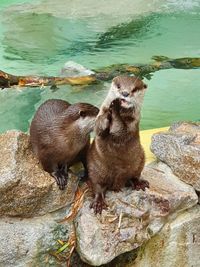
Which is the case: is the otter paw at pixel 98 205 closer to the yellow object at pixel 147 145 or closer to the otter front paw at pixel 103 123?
the otter front paw at pixel 103 123

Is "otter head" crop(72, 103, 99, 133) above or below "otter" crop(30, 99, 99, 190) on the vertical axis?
above

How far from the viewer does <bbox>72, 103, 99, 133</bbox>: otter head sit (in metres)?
3.24

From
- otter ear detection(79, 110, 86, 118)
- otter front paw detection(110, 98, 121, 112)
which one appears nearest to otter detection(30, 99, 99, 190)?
otter ear detection(79, 110, 86, 118)

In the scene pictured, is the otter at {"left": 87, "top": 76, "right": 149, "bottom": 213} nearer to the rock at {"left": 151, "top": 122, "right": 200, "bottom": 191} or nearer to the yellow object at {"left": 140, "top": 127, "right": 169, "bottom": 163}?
the rock at {"left": 151, "top": 122, "right": 200, "bottom": 191}

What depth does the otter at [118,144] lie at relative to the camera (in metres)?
2.91

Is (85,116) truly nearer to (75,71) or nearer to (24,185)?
(24,185)

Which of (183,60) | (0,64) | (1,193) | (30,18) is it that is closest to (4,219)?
(1,193)

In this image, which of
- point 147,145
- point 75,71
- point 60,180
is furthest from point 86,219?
point 75,71

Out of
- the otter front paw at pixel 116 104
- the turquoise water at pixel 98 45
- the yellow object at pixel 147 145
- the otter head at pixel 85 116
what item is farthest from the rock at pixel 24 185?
the turquoise water at pixel 98 45

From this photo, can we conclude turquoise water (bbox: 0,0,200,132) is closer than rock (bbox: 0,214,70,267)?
No

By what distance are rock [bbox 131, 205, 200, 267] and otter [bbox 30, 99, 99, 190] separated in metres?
0.54

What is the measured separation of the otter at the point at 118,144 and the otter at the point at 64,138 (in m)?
0.10

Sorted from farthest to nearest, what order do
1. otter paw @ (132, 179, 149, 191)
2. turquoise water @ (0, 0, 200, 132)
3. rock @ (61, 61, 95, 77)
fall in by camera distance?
rock @ (61, 61, 95, 77) < turquoise water @ (0, 0, 200, 132) < otter paw @ (132, 179, 149, 191)

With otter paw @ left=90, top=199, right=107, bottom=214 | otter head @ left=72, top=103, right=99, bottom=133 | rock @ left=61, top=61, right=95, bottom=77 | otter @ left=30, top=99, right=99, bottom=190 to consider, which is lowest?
rock @ left=61, top=61, right=95, bottom=77
